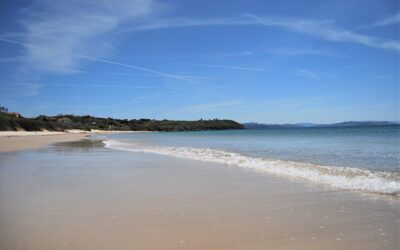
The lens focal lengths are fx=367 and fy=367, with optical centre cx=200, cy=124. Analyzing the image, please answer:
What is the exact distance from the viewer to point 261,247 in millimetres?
4457

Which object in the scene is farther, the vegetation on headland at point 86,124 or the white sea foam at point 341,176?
the vegetation on headland at point 86,124

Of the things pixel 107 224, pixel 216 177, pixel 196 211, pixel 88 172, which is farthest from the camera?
pixel 88 172

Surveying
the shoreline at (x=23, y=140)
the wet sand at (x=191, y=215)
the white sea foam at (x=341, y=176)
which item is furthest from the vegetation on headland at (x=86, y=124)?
the wet sand at (x=191, y=215)

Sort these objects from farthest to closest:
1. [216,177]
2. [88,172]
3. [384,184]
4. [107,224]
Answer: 1. [88,172]
2. [216,177]
3. [384,184]
4. [107,224]

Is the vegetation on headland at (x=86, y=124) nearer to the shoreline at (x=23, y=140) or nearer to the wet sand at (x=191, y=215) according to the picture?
the shoreline at (x=23, y=140)

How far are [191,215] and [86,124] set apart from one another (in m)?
124

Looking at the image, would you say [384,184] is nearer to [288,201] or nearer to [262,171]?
[288,201]

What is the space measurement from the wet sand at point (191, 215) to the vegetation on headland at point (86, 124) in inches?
2137

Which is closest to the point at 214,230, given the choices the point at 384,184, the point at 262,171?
the point at 384,184

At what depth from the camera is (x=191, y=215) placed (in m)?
5.99

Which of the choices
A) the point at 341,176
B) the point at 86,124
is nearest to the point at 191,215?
the point at 341,176

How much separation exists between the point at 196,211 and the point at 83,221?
6.05 ft

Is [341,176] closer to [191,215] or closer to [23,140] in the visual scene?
[191,215]

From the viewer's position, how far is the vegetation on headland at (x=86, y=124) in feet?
204
